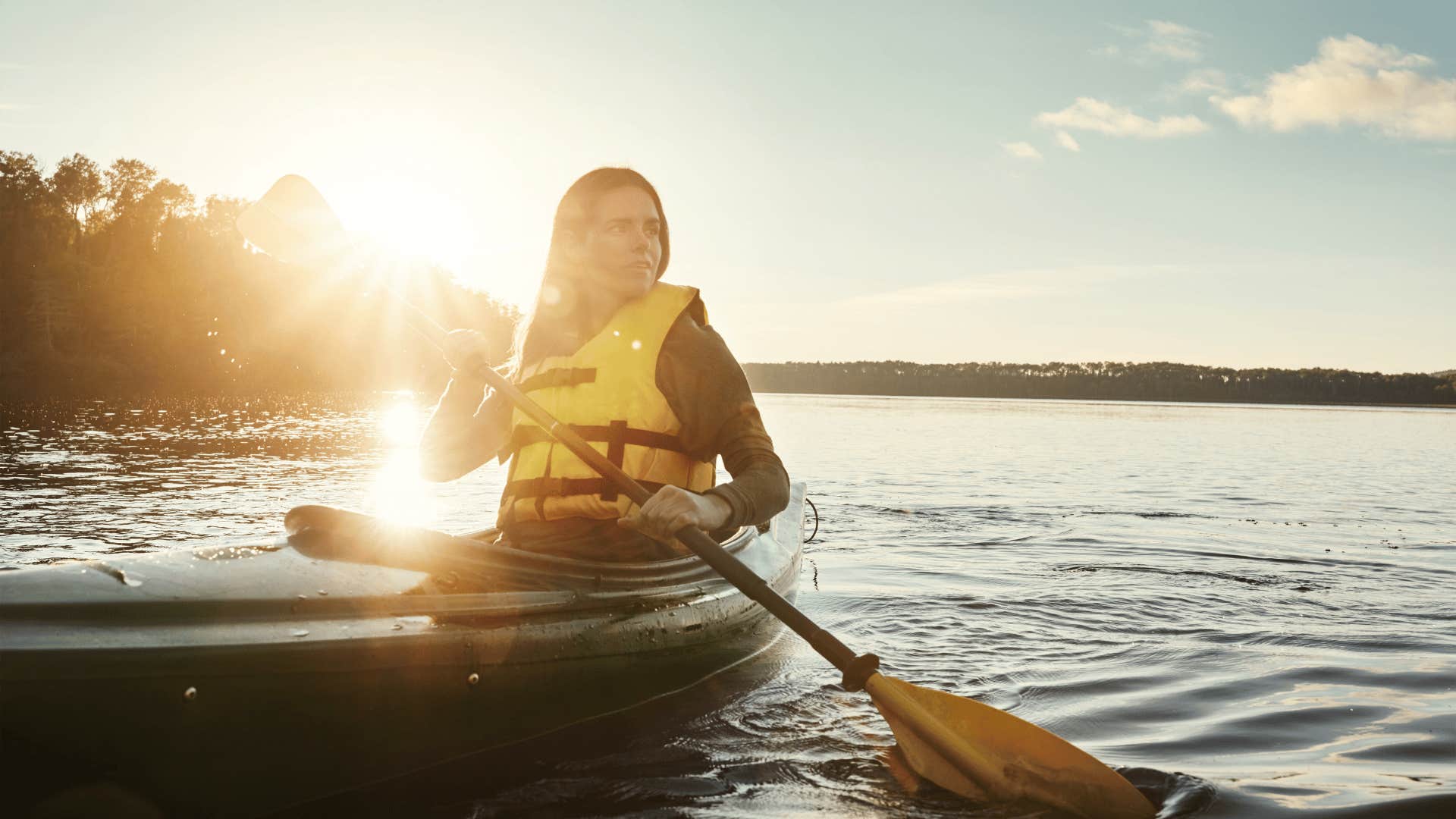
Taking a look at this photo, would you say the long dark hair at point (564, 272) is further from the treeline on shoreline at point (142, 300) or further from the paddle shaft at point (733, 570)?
the treeline on shoreline at point (142, 300)

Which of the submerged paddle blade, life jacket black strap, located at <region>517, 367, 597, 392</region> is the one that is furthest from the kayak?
the submerged paddle blade

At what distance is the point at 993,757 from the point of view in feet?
10.6

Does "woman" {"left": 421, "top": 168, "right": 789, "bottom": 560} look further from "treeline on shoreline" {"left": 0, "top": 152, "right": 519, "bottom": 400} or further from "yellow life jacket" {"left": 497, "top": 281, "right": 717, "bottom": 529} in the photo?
"treeline on shoreline" {"left": 0, "top": 152, "right": 519, "bottom": 400}

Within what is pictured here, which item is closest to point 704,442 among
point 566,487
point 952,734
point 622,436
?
point 622,436

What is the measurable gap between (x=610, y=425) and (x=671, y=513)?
59cm

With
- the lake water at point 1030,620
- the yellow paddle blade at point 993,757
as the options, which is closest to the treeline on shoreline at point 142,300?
the lake water at point 1030,620

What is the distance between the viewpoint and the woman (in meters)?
3.68

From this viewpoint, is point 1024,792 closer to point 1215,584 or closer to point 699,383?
point 699,383

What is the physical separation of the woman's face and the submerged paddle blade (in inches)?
60.1

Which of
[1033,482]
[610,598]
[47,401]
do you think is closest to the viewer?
[610,598]

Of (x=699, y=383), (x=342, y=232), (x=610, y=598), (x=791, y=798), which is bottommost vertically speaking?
(x=791, y=798)

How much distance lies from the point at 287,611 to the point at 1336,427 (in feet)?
156

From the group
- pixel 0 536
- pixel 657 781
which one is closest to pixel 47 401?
pixel 0 536

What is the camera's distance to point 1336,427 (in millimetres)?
42125
